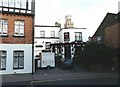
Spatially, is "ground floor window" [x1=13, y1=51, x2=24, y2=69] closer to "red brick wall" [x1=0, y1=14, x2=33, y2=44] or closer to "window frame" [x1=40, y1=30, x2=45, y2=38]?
"red brick wall" [x1=0, y1=14, x2=33, y2=44]

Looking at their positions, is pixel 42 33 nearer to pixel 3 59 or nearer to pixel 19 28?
pixel 19 28

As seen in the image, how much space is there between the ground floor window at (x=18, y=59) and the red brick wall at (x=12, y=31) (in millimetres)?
1285

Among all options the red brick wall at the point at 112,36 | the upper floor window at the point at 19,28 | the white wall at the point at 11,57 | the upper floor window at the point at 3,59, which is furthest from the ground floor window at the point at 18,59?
the red brick wall at the point at 112,36

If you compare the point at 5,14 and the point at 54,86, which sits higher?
the point at 5,14

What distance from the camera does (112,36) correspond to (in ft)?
128

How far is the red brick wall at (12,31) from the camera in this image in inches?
1163

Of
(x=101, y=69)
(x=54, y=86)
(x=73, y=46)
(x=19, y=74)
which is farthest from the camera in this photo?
(x=73, y=46)

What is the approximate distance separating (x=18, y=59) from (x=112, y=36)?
51.9ft

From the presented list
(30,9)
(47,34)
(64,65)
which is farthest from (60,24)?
(30,9)

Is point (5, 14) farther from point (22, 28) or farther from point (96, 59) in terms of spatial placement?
point (96, 59)

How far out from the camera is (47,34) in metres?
56.8

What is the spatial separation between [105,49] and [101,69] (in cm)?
278

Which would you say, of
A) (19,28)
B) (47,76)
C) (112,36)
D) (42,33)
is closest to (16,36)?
(19,28)

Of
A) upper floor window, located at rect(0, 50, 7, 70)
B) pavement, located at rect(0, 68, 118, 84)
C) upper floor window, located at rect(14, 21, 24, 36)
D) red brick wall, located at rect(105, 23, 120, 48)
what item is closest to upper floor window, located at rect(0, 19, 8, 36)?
upper floor window, located at rect(14, 21, 24, 36)
